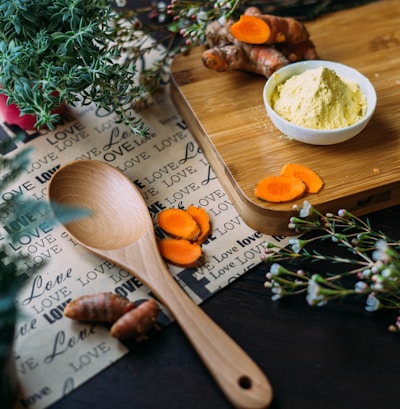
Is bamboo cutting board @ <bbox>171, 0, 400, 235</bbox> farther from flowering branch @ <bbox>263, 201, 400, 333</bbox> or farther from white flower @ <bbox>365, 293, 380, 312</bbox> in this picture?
white flower @ <bbox>365, 293, 380, 312</bbox>

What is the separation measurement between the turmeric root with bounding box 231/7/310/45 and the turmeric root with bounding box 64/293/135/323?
2.62 feet

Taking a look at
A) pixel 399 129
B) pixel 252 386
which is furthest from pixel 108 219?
pixel 399 129

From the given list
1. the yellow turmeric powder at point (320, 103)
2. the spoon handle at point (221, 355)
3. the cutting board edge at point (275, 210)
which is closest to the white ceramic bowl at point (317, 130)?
the yellow turmeric powder at point (320, 103)

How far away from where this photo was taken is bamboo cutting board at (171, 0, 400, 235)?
1378 millimetres

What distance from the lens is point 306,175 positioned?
1396 mm

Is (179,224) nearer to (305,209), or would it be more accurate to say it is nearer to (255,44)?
(305,209)

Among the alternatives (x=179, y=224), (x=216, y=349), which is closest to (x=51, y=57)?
(x=179, y=224)

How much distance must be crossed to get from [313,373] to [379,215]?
454 mm

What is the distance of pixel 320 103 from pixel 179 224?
17.6 inches

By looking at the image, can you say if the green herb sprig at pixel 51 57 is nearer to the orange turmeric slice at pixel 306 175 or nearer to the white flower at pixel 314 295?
the orange turmeric slice at pixel 306 175

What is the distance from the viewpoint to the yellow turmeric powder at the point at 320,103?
1427 mm

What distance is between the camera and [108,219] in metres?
1.35

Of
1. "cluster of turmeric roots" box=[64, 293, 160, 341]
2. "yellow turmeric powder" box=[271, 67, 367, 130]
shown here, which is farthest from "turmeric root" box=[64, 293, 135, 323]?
"yellow turmeric powder" box=[271, 67, 367, 130]

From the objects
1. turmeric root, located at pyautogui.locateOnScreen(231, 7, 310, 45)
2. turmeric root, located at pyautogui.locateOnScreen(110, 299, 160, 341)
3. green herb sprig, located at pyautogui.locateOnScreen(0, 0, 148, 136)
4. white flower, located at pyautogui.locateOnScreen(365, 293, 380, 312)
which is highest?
green herb sprig, located at pyautogui.locateOnScreen(0, 0, 148, 136)
